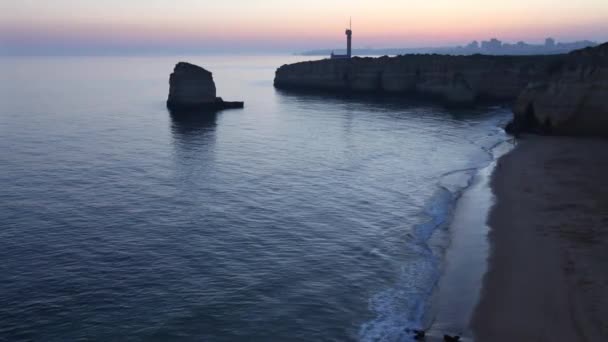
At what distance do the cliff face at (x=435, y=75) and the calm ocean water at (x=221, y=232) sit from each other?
55728 mm

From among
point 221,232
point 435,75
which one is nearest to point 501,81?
point 435,75

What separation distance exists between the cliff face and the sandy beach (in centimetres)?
6567

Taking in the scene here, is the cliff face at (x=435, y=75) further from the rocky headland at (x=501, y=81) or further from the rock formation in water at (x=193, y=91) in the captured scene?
the rock formation in water at (x=193, y=91)

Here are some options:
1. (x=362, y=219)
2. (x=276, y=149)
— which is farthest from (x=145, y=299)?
(x=276, y=149)

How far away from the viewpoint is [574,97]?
6391 centimetres

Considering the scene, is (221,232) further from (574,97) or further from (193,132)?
(574,97)

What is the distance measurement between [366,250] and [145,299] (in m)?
12.7

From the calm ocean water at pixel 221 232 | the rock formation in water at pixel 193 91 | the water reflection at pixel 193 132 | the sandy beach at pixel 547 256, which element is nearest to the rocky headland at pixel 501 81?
the calm ocean water at pixel 221 232

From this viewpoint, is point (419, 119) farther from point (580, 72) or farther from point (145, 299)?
point (145, 299)

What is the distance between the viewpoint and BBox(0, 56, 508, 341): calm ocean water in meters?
22.2

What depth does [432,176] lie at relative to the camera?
49.6m

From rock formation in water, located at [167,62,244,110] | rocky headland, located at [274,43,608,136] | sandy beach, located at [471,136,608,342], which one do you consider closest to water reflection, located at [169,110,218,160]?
rock formation in water, located at [167,62,244,110]

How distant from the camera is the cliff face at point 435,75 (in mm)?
120500

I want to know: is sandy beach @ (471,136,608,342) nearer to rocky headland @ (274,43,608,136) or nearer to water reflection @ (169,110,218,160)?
rocky headland @ (274,43,608,136)
